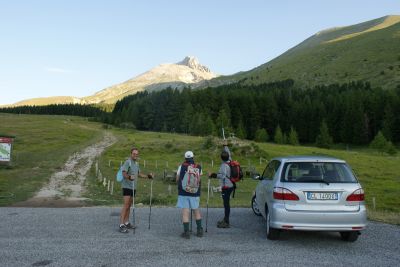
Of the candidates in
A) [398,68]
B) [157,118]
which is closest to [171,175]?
[157,118]

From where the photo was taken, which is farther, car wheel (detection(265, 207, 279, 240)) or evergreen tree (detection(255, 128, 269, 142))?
evergreen tree (detection(255, 128, 269, 142))

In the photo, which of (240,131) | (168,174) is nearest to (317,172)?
(168,174)

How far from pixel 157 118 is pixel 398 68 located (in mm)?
111132

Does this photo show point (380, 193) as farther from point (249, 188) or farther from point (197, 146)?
point (197, 146)

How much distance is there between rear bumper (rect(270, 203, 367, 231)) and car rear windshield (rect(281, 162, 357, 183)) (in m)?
0.84

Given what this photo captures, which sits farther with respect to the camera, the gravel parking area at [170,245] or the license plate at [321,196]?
the license plate at [321,196]

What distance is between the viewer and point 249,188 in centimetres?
3269

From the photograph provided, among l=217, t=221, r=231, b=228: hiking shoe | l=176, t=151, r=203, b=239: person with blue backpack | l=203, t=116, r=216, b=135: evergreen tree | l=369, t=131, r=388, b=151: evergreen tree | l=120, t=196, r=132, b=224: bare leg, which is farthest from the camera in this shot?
l=203, t=116, r=216, b=135: evergreen tree

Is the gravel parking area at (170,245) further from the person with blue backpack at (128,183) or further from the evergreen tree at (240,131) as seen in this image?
the evergreen tree at (240,131)

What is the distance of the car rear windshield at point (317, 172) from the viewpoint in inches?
376

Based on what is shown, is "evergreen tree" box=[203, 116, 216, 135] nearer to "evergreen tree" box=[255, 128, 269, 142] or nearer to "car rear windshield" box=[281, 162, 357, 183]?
"evergreen tree" box=[255, 128, 269, 142]

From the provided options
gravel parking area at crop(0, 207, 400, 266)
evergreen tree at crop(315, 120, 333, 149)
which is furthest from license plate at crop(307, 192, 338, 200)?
evergreen tree at crop(315, 120, 333, 149)

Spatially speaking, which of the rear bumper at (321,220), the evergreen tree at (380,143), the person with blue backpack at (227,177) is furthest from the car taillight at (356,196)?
the evergreen tree at (380,143)

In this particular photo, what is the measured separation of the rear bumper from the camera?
8.98 m
